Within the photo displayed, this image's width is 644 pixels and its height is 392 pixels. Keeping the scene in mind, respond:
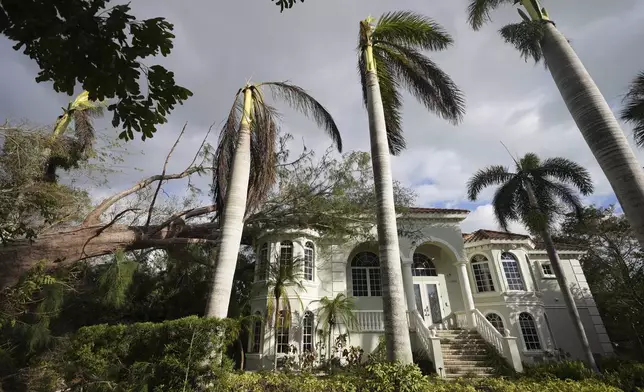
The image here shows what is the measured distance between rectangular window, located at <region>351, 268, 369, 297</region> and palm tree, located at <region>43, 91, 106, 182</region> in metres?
12.2

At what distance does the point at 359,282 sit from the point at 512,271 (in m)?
8.27

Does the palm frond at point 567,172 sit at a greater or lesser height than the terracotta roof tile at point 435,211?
greater

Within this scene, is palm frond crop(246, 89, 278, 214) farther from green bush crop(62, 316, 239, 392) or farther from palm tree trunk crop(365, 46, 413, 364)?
green bush crop(62, 316, 239, 392)

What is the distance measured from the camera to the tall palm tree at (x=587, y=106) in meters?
5.49

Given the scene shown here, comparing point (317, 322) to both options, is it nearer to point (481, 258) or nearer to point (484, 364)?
point (484, 364)

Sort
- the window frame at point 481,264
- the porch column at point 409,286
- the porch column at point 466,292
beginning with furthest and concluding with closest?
the window frame at point 481,264 < the porch column at point 466,292 < the porch column at point 409,286

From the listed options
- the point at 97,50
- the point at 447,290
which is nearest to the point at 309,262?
the point at 447,290

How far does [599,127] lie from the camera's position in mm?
6023

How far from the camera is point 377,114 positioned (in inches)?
351

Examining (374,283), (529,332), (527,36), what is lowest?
(529,332)

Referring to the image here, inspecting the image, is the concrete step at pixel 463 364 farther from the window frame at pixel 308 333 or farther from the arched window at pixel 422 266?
the window frame at pixel 308 333

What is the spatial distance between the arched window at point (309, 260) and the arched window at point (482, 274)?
898cm

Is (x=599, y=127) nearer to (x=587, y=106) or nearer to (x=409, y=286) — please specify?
(x=587, y=106)

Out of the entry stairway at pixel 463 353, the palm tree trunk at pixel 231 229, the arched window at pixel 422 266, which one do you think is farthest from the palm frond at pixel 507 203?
the palm tree trunk at pixel 231 229
